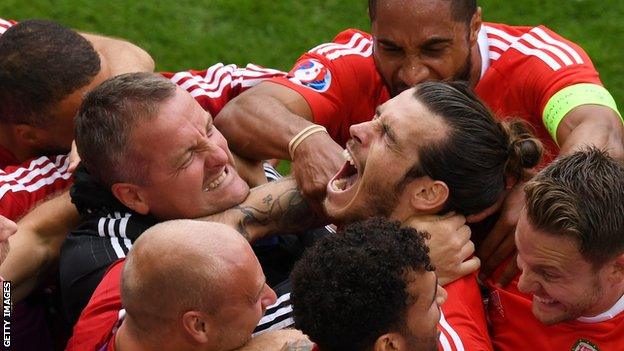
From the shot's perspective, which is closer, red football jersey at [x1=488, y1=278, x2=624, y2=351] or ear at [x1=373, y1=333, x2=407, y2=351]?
ear at [x1=373, y1=333, x2=407, y2=351]

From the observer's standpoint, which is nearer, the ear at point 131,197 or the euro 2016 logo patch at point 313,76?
the ear at point 131,197

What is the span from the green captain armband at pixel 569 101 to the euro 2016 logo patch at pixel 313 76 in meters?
1.03

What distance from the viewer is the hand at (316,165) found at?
4.85 m

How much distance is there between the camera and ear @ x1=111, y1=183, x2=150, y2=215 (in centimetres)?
462

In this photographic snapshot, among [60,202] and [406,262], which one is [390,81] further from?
[406,262]

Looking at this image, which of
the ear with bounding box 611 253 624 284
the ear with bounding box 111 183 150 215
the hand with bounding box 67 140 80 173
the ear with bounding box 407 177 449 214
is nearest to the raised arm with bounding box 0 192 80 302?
the hand with bounding box 67 140 80 173

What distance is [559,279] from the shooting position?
408cm

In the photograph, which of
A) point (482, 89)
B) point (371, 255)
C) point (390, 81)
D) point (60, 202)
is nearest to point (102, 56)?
point (60, 202)

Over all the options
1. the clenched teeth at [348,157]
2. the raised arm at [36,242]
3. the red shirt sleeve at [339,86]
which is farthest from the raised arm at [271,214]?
the red shirt sleeve at [339,86]

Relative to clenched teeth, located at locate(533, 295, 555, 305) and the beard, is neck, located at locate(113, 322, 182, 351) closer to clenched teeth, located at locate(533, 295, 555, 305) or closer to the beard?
clenched teeth, located at locate(533, 295, 555, 305)

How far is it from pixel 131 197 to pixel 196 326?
96 cm

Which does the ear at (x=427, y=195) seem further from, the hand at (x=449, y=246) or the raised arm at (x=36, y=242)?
the raised arm at (x=36, y=242)

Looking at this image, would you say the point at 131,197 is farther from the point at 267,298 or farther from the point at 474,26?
the point at 474,26

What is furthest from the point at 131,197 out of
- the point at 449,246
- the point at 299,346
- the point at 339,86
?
the point at 339,86
